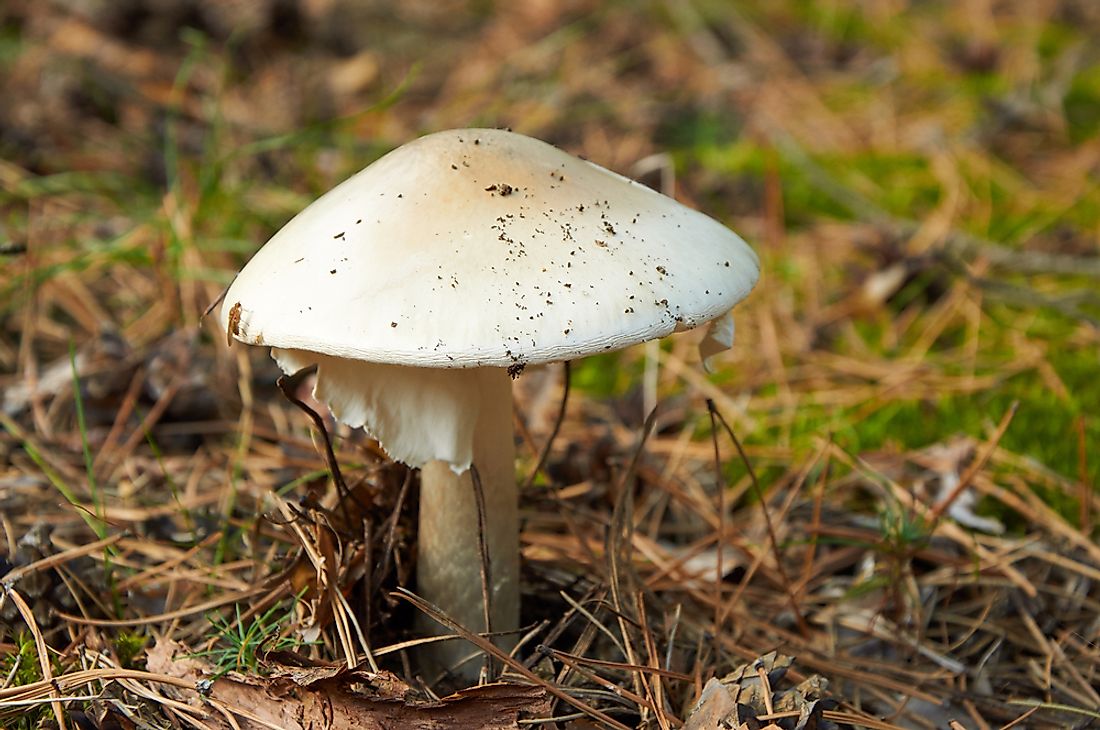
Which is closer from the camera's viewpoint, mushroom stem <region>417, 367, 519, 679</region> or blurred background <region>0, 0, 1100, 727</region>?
mushroom stem <region>417, 367, 519, 679</region>

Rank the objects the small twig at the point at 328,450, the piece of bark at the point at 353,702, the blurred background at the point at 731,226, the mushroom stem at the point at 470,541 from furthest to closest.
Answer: the blurred background at the point at 731,226
the mushroom stem at the point at 470,541
the small twig at the point at 328,450
the piece of bark at the point at 353,702

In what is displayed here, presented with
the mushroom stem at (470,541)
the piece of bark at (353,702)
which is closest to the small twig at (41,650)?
the piece of bark at (353,702)

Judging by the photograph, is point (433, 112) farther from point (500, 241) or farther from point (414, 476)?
point (500, 241)

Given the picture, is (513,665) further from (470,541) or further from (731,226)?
(731,226)

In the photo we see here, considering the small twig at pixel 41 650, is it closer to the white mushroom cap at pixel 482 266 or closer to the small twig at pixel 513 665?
the small twig at pixel 513 665

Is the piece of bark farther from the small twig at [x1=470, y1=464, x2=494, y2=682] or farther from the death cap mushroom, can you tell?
the death cap mushroom

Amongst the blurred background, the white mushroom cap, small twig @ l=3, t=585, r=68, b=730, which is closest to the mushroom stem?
the blurred background
